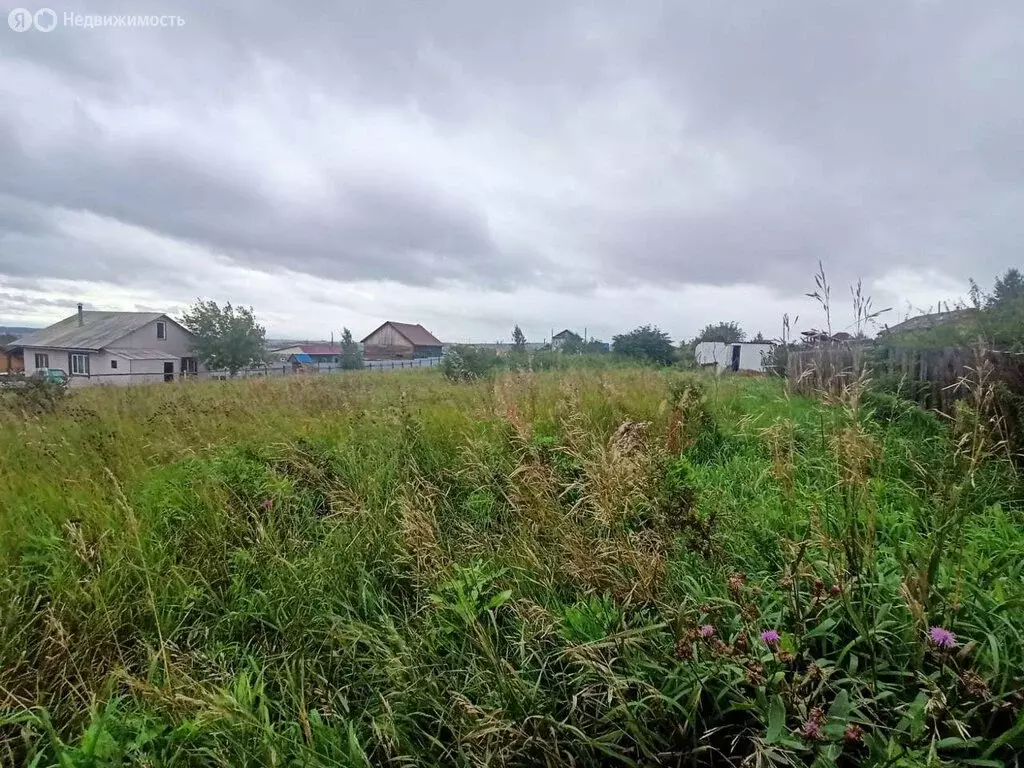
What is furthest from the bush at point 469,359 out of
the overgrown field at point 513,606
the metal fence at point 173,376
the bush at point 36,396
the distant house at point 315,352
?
the distant house at point 315,352

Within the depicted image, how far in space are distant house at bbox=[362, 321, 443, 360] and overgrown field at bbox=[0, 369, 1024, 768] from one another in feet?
152

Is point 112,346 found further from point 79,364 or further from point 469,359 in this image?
point 469,359

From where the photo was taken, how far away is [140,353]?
106 feet

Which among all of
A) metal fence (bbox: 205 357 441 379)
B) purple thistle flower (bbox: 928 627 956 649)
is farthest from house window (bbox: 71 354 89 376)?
purple thistle flower (bbox: 928 627 956 649)

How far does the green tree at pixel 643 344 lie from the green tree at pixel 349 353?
20.9 metres

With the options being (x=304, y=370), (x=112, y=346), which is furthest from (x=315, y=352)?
(x=304, y=370)

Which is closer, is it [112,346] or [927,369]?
[927,369]

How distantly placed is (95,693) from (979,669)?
3.07 metres

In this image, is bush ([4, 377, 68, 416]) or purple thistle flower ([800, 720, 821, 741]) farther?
bush ([4, 377, 68, 416])

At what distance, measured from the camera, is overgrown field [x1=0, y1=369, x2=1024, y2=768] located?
4.19 ft

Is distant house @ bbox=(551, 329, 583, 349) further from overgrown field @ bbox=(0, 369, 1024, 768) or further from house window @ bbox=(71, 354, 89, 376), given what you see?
house window @ bbox=(71, 354, 89, 376)

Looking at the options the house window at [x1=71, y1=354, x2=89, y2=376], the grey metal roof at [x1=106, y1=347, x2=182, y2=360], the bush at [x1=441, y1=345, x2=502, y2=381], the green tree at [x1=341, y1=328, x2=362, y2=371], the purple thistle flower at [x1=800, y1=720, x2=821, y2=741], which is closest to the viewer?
the purple thistle flower at [x1=800, y1=720, x2=821, y2=741]

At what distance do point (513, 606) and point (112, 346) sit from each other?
40645 millimetres

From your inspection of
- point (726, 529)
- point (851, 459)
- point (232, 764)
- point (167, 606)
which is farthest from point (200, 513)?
point (851, 459)
